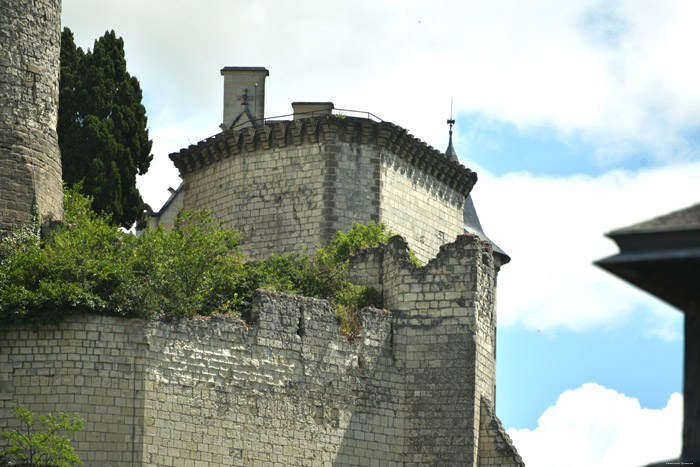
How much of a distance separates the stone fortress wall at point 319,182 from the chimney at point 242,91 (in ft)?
14.5

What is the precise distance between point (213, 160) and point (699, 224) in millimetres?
28157

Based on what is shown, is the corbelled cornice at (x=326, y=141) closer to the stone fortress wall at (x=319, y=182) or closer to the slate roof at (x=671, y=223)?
the stone fortress wall at (x=319, y=182)

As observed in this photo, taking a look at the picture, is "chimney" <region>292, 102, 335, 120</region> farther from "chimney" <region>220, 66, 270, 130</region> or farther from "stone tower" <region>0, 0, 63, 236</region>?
"stone tower" <region>0, 0, 63, 236</region>

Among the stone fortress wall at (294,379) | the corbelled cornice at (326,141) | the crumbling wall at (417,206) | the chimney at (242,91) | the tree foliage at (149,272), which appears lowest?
the stone fortress wall at (294,379)

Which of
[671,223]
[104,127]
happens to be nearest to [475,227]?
[104,127]

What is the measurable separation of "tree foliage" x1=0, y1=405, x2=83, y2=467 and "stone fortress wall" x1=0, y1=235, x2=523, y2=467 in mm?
404

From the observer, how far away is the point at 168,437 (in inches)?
1077

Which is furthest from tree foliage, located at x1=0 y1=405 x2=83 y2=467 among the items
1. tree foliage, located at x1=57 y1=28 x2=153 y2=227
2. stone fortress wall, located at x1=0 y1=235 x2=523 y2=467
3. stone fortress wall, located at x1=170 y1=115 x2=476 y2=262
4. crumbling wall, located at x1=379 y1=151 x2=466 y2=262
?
crumbling wall, located at x1=379 y1=151 x2=466 y2=262

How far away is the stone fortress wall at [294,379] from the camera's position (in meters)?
27.0

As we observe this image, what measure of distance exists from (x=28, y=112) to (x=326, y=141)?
26.2ft

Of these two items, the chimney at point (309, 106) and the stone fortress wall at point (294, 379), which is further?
the chimney at point (309, 106)

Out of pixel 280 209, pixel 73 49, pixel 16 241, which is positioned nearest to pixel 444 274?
pixel 280 209

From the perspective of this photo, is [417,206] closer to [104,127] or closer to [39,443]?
[104,127]

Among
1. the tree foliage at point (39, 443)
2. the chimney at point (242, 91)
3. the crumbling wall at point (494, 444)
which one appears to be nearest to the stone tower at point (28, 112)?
the tree foliage at point (39, 443)
